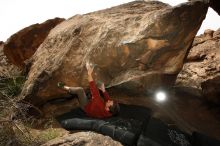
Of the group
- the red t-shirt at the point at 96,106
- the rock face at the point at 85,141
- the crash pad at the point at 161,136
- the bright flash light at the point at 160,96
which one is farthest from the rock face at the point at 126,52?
the rock face at the point at 85,141

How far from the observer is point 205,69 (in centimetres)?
923

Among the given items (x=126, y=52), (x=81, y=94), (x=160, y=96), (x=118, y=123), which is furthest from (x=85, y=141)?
(x=160, y=96)

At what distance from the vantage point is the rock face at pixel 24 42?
11242 millimetres

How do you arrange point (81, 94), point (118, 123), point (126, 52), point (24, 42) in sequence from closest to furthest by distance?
point (118, 123)
point (81, 94)
point (126, 52)
point (24, 42)

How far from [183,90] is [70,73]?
120 inches

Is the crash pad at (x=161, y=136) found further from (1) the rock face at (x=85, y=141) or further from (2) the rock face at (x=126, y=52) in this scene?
(2) the rock face at (x=126, y=52)

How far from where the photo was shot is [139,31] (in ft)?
25.9

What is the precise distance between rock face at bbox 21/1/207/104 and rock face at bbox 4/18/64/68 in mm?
2939

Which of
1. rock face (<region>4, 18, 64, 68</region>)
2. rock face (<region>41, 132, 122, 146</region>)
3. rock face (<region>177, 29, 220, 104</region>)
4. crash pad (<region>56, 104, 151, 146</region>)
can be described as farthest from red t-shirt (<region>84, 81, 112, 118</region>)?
rock face (<region>4, 18, 64, 68</region>)

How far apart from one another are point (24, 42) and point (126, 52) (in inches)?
195

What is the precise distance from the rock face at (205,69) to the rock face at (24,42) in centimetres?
525

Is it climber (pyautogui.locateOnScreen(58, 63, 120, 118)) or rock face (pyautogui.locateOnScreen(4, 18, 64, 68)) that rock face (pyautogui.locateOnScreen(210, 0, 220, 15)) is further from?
rock face (pyautogui.locateOnScreen(4, 18, 64, 68))

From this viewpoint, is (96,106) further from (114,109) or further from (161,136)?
(161,136)

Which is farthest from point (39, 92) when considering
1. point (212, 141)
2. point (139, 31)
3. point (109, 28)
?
point (212, 141)
